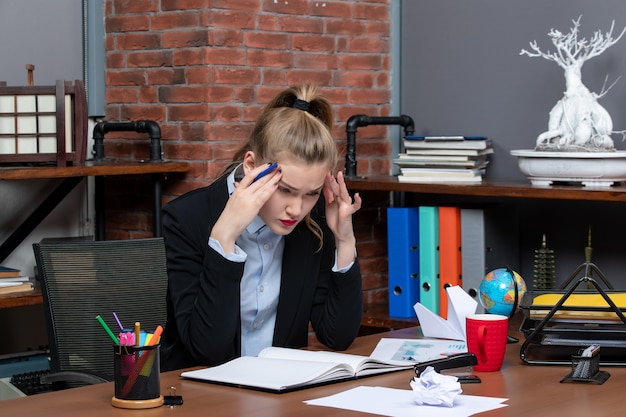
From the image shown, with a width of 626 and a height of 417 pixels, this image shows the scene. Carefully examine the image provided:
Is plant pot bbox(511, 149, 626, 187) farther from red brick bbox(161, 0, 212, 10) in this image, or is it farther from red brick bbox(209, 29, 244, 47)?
red brick bbox(161, 0, 212, 10)

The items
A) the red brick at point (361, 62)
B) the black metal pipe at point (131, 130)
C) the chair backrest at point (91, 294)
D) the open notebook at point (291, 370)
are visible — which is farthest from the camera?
the red brick at point (361, 62)

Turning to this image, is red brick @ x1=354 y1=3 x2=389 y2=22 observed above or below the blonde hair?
above

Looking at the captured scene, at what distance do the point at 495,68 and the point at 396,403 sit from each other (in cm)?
211

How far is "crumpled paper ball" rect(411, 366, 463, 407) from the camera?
169 cm

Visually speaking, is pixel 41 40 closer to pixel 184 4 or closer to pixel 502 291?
pixel 184 4

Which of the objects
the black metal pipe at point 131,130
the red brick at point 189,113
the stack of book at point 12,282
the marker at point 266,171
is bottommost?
the stack of book at point 12,282

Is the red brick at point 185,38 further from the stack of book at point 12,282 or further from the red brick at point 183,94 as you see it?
the stack of book at point 12,282

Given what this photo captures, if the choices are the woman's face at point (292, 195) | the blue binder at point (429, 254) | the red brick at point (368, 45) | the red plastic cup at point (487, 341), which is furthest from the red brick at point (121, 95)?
the red plastic cup at point (487, 341)

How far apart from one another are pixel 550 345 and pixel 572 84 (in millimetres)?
1301

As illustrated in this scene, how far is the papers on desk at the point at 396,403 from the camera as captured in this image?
167cm

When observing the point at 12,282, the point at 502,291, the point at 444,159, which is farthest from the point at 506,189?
the point at 12,282

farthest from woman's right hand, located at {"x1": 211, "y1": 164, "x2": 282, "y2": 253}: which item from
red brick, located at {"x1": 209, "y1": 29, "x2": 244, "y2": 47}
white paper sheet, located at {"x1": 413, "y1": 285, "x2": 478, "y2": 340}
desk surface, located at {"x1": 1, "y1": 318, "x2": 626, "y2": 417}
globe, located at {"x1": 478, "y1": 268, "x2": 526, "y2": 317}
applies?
red brick, located at {"x1": 209, "y1": 29, "x2": 244, "y2": 47}

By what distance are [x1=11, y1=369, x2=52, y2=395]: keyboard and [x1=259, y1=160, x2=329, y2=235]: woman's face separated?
114 cm

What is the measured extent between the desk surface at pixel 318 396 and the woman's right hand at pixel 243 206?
34cm
